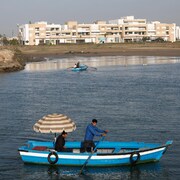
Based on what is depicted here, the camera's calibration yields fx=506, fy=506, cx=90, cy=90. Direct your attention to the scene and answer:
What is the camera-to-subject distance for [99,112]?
109 ft

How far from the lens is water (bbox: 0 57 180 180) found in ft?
67.1

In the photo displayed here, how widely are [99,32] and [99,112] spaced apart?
459 ft

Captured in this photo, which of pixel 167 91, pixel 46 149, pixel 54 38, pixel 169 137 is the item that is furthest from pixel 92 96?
pixel 54 38

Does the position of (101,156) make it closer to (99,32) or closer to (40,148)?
(40,148)

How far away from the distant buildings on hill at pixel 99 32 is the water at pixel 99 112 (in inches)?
4351

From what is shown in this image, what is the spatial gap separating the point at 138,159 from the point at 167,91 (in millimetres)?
24599

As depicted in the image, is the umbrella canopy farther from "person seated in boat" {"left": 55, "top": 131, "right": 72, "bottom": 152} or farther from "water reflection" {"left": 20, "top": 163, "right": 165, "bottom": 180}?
"water reflection" {"left": 20, "top": 163, "right": 165, "bottom": 180}

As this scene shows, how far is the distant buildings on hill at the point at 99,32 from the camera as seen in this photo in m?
169

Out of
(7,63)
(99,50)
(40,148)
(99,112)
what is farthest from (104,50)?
(40,148)

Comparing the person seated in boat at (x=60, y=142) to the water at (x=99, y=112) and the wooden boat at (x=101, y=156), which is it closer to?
the wooden boat at (x=101, y=156)

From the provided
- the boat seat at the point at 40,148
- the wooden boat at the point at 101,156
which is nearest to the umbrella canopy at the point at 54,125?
the wooden boat at the point at 101,156

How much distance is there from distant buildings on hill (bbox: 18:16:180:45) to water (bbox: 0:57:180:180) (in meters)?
111

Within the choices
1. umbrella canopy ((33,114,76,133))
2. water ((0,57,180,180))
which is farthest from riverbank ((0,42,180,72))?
umbrella canopy ((33,114,76,133))

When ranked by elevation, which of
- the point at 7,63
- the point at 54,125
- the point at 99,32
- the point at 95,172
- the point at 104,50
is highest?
the point at 99,32
